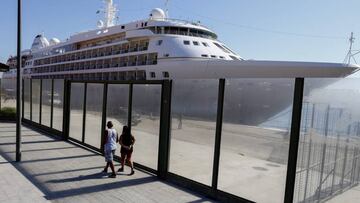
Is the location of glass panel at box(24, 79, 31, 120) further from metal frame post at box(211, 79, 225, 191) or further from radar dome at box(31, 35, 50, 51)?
radar dome at box(31, 35, 50, 51)

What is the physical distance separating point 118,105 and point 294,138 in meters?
5.45

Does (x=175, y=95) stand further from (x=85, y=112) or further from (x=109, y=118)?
(x=85, y=112)

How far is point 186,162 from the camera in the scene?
7.45 meters

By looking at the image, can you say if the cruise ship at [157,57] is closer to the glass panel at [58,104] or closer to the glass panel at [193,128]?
the glass panel at [58,104]

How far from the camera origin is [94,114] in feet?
35.1

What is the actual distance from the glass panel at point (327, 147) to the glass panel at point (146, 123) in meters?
3.75

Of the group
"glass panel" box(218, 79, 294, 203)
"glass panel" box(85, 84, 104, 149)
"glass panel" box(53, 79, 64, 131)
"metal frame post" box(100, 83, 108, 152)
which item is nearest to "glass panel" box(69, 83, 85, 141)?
"glass panel" box(85, 84, 104, 149)

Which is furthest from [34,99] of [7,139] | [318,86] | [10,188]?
[318,86]

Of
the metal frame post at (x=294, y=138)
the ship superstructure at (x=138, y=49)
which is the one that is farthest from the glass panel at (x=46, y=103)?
the ship superstructure at (x=138, y=49)

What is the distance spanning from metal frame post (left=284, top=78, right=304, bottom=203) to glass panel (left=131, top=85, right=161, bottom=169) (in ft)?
11.7

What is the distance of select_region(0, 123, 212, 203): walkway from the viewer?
6.41 meters

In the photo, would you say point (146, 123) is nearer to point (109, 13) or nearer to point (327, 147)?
point (327, 147)

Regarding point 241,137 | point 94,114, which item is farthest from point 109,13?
point 241,137

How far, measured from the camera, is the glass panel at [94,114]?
1048 centimetres
